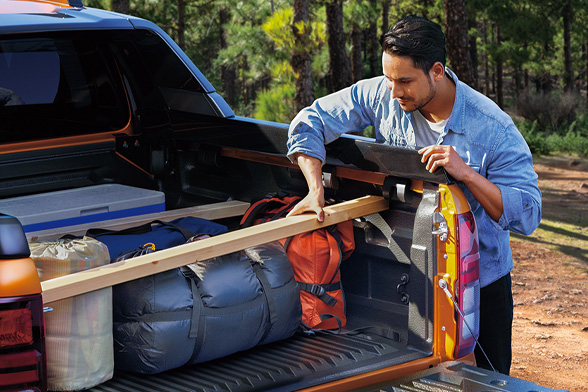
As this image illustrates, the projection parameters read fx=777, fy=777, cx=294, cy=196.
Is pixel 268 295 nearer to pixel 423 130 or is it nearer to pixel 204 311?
pixel 204 311

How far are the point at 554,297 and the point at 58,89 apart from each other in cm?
505

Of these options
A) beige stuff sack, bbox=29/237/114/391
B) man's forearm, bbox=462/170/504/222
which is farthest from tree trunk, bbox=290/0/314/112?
beige stuff sack, bbox=29/237/114/391

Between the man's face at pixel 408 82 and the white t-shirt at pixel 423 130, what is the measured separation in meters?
0.16

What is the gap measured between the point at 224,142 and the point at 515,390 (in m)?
2.14

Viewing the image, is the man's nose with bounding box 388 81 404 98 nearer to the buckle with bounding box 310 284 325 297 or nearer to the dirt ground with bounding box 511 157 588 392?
the buckle with bounding box 310 284 325 297

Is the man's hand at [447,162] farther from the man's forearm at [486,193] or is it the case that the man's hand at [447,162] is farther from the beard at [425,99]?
the beard at [425,99]

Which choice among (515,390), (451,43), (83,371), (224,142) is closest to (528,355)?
(224,142)

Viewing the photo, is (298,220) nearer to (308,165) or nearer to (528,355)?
(308,165)

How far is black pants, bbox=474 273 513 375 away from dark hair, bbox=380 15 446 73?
0.99 metres

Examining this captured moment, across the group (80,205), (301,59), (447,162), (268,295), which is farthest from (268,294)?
(301,59)

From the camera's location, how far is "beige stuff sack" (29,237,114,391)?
2.48 meters

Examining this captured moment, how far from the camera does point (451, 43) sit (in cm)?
1236

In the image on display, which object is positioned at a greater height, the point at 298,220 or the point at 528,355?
the point at 298,220

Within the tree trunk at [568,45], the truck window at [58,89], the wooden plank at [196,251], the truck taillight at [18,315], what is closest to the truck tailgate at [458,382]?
the wooden plank at [196,251]
